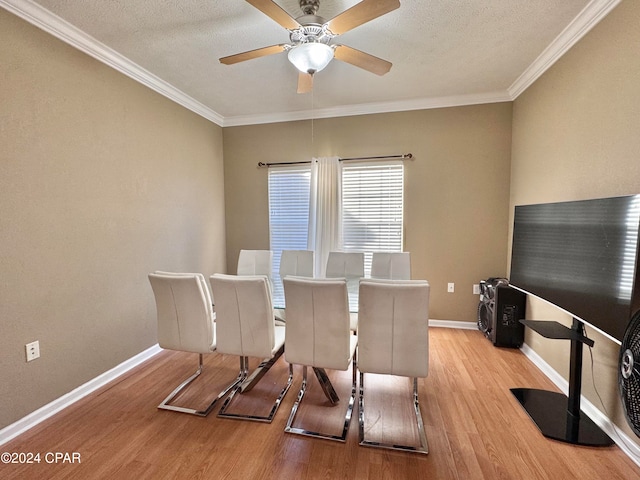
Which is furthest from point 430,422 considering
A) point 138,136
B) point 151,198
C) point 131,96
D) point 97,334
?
point 131,96

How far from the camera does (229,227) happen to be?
14.1ft

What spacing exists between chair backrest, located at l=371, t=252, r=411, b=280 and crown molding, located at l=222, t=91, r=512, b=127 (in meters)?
1.84

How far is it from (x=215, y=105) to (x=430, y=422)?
386 cm

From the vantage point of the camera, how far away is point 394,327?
172 cm

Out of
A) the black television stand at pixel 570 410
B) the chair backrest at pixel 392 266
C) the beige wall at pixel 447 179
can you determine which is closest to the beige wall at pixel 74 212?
the beige wall at pixel 447 179

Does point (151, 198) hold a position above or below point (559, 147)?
below

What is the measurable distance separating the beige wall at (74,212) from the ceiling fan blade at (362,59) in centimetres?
195

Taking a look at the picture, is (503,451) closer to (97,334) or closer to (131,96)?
(97,334)

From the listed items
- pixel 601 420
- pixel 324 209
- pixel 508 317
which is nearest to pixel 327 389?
pixel 601 420

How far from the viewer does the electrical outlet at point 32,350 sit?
1.93 m

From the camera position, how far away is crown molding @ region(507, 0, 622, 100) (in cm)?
190

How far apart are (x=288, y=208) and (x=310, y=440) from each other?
284cm

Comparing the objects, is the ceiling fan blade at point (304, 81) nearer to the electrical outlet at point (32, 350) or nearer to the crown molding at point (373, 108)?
the crown molding at point (373, 108)

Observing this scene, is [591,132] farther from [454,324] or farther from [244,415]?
[244,415]
